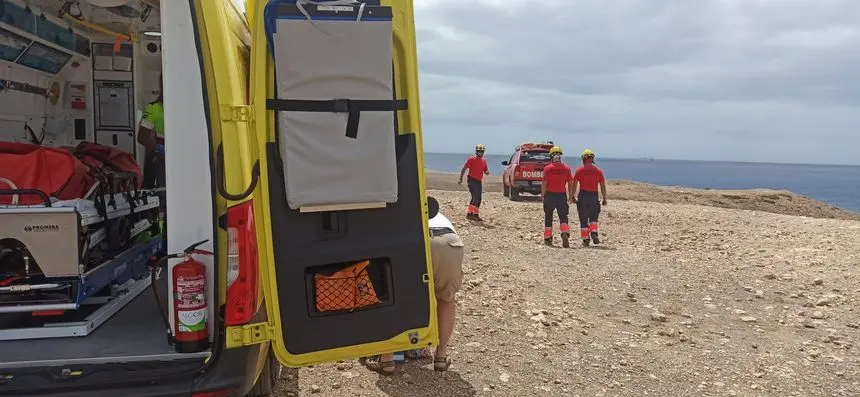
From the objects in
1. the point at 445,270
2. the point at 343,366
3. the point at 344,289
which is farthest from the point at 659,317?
the point at 344,289

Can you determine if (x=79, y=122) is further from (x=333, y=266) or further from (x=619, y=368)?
(x=619, y=368)

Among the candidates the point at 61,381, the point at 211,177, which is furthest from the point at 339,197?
the point at 61,381

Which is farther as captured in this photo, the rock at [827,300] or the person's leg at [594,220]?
the person's leg at [594,220]

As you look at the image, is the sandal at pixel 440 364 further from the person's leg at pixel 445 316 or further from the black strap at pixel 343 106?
the black strap at pixel 343 106

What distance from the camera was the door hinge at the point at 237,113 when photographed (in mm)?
2891

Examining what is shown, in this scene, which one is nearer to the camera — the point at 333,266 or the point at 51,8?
the point at 333,266

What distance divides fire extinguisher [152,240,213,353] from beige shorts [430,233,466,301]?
1769 millimetres

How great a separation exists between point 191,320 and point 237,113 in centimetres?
94

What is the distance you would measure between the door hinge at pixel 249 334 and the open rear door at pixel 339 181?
0.01m

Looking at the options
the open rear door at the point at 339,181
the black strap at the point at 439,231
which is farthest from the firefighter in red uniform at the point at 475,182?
the open rear door at the point at 339,181

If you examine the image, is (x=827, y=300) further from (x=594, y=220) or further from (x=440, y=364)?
(x=440, y=364)

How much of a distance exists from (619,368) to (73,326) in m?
3.89

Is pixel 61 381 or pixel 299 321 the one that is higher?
pixel 299 321

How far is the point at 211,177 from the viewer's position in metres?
2.90
